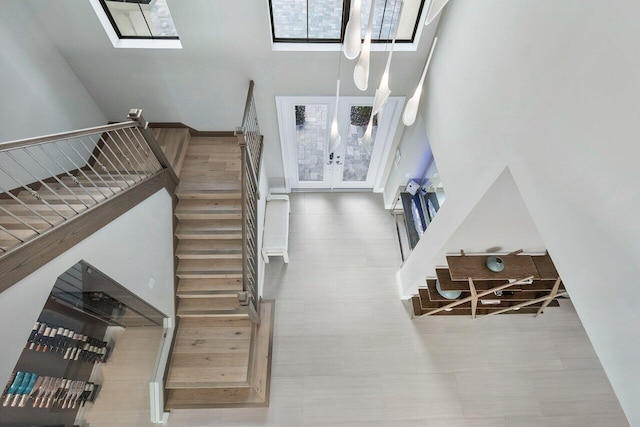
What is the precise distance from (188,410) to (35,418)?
59.8 inches

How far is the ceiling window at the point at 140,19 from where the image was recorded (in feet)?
9.88

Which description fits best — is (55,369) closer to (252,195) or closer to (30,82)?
(252,195)

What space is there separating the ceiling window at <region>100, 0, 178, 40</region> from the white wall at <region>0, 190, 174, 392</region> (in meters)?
1.67

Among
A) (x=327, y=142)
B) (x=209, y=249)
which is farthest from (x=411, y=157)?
(x=209, y=249)

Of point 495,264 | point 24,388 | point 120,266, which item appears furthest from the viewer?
point 495,264

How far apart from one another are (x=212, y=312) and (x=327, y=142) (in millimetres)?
2745

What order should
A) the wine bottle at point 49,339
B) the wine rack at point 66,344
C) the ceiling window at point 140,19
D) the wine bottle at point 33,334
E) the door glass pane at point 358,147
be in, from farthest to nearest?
the door glass pane at point 358,147 → the ceiling window at point 140,19 → the wine bottle at point 49,339 → the wine rack at point 66,344 → the wine bottle at point 33,334

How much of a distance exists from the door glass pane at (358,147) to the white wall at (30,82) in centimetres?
330

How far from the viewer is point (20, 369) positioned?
1889 millimetres

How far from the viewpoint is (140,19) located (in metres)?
Answer: 3.09

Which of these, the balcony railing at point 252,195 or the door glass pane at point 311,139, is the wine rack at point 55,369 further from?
the door glass pane at point 311,139

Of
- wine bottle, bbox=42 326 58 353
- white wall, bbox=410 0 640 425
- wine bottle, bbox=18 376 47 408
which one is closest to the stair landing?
wine bottle, bbox=18 376 47 408

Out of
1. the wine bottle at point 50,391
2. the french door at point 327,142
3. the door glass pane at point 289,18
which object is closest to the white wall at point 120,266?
the wine bottle at point 50,391

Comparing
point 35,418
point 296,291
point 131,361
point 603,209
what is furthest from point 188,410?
point 603,209
